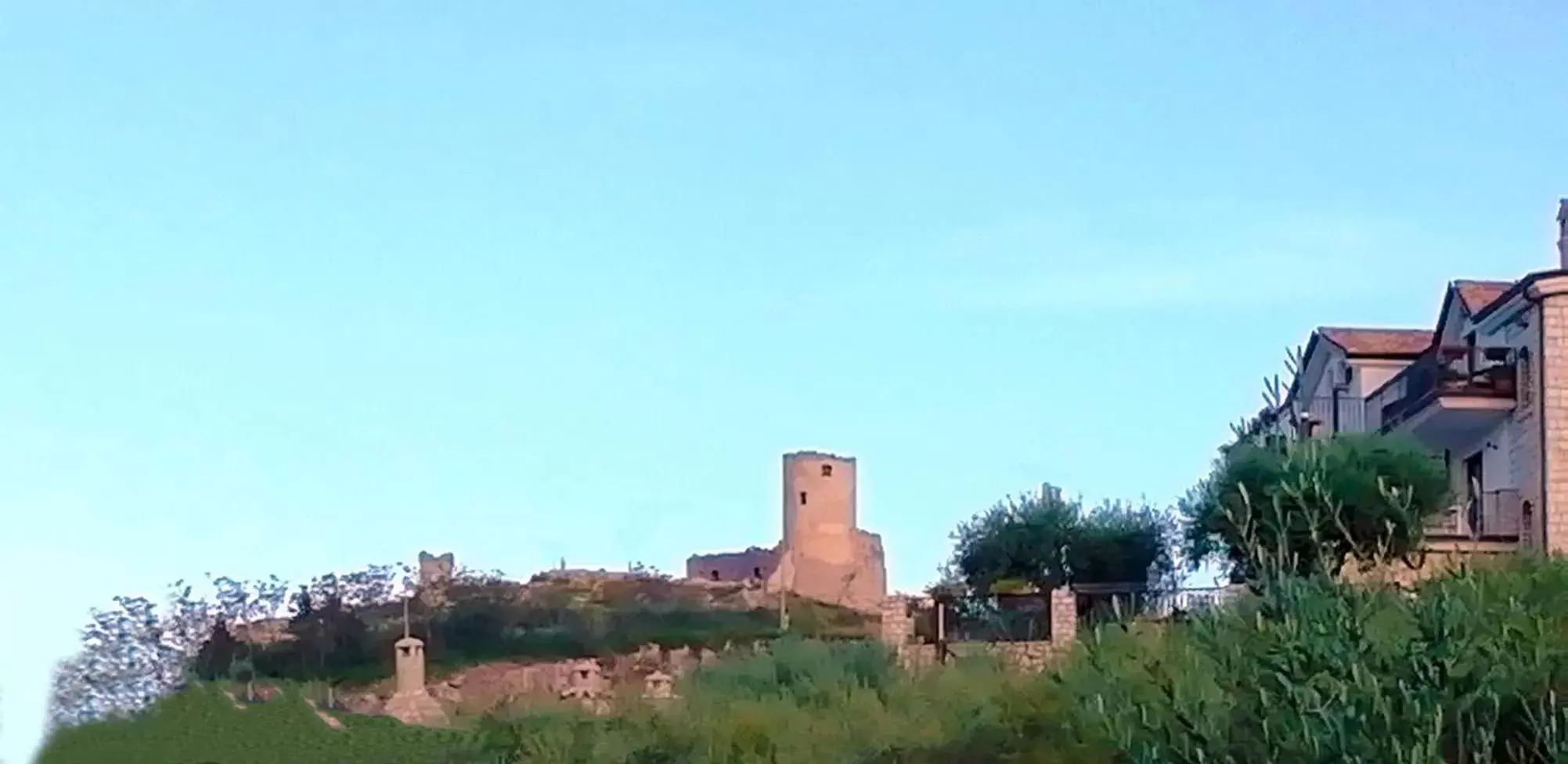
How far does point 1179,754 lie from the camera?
398 inches

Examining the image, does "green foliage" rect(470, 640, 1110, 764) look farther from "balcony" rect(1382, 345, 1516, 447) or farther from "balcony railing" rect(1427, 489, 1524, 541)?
"balcony" rect(1382, 345, 1516, 447)

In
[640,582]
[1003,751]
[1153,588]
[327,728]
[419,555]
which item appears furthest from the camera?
[640,582]

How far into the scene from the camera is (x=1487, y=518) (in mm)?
29703

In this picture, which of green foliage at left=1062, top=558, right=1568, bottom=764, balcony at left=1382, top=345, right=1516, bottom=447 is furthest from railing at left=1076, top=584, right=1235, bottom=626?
green foliage at left=1062, top=558, right=1568, bottom=764

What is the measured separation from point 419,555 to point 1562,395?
1035 inches

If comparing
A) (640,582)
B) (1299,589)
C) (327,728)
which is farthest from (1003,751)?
(640,582)

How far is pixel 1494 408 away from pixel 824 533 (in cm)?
2917

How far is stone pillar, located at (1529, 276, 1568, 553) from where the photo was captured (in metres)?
28.0

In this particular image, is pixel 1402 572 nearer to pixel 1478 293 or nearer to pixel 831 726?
pixel 831 726

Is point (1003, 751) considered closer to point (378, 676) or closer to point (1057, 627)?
point (1057, 627)

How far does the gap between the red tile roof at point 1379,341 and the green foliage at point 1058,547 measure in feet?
12.7

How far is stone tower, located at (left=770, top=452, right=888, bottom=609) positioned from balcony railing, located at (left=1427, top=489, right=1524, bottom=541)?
2740cm

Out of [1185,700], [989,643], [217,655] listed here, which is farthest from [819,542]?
[1185,700]

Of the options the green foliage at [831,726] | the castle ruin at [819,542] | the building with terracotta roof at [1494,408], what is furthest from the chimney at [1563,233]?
the castle ruin at [819,542]
